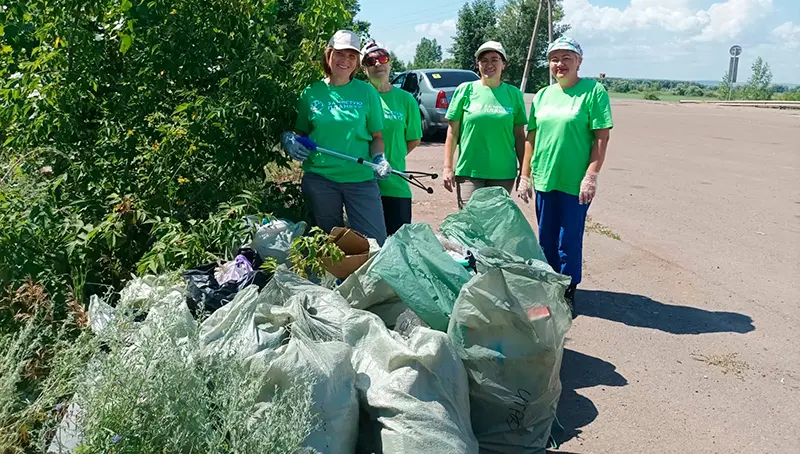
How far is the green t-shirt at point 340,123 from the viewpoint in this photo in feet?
13.5

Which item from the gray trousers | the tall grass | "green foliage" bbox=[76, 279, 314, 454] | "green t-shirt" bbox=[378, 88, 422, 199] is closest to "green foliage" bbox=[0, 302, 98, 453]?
the tall grass

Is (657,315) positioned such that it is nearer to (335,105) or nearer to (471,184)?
(471,184)

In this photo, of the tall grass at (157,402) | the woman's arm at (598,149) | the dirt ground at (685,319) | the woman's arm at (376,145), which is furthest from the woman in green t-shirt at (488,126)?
the tall grass at (157,402)

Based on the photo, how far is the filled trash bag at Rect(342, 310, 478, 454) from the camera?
260cm

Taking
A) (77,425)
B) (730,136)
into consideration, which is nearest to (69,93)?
(77,425)

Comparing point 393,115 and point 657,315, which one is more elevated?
point 393,115

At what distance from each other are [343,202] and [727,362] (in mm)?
2505

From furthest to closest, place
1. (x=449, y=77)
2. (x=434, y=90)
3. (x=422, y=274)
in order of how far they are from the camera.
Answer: (x=449, y=77), (x=434, y=90), (x=422, y=274)

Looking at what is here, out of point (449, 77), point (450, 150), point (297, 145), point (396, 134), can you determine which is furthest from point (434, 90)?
point (297, 145)

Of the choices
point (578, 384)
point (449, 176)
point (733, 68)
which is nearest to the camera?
point (578, 384)

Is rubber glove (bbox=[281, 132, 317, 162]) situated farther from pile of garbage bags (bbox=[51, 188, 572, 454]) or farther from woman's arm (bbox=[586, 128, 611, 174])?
woman's arm (bbox=[586, 128, 611, 174])

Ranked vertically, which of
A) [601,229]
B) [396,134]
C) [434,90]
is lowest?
[601,229]

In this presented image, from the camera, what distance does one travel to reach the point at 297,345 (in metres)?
2.63

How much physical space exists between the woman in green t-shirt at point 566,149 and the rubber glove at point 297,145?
1.65 m
